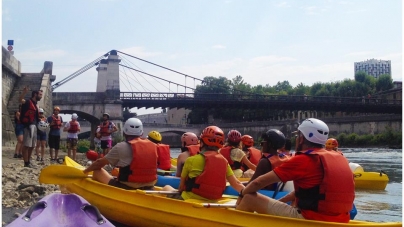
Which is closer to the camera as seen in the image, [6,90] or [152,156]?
[152,156]

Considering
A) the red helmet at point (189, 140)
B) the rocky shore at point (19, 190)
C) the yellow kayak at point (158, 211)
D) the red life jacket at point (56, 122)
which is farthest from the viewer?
the red life jacket at point (56, 122)

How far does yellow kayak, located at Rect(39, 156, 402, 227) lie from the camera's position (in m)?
4.51

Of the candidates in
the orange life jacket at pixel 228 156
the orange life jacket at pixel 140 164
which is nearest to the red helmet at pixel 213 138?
the orange life jacket at pixel 140 164

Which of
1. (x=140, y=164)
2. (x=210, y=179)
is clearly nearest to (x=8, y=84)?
(x=140, y=164)

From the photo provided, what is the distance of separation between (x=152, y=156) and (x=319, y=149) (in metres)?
2.49

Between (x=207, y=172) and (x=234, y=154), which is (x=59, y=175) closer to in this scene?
(x=207, y=172)

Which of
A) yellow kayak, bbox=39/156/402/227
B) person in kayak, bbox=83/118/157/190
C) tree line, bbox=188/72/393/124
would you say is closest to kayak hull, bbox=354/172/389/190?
person in kayak, bbox=83/118/157/190

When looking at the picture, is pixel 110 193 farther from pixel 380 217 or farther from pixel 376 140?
pixel 376 140

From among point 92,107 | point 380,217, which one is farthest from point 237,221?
point 92,107

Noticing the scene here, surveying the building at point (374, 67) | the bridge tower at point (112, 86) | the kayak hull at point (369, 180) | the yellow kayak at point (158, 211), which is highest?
the building at point (374, 67)

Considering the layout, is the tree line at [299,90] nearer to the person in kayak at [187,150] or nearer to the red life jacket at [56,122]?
the red life jacket at [56,122]

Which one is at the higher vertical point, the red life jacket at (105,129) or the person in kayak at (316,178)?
the red life jacket at (105,129)

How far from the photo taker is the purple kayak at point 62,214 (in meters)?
4.24

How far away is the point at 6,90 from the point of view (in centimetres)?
2014
